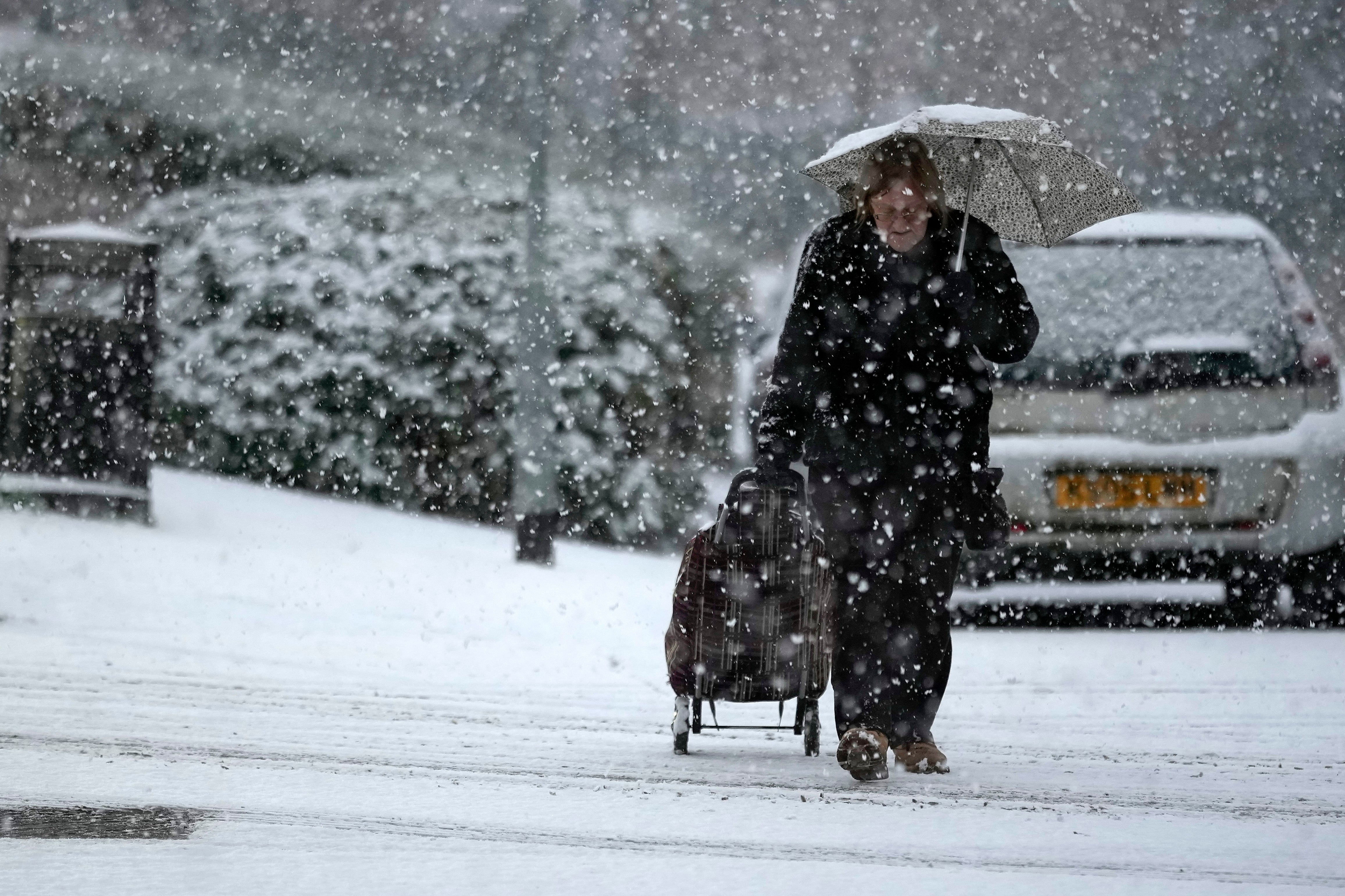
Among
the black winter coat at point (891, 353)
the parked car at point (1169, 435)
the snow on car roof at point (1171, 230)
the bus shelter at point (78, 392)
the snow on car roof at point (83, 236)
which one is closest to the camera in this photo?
the black winter coat at point (891, 353)

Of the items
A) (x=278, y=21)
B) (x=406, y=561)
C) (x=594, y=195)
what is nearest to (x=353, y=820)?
(x=406, y=561)

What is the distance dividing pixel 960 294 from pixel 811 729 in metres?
1.28

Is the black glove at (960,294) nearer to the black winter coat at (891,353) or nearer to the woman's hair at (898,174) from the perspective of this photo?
the black winter coat at (891,353)

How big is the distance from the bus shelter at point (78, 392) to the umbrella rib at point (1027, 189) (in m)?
6.33

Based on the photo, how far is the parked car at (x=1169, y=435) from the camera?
23.1ft

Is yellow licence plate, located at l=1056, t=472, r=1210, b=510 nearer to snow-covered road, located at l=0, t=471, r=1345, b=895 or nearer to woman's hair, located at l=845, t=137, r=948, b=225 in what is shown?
snow-covered road, located at l=0, t=471, r=1345, b=895

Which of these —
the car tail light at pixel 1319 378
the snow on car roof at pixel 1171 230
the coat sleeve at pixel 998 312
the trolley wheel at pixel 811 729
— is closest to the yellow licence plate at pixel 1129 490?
the car tail light at pixel 1319 378

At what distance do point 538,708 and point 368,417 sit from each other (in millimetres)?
6008

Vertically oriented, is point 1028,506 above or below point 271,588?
above

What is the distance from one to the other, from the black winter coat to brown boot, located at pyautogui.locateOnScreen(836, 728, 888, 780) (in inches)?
26.6

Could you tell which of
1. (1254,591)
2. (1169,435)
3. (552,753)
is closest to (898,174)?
Answer: (552,753)

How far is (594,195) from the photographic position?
40.5 feet

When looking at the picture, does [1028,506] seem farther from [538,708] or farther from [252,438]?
[252,438]

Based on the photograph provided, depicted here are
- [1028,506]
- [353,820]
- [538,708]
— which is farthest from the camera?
[1028,506]
